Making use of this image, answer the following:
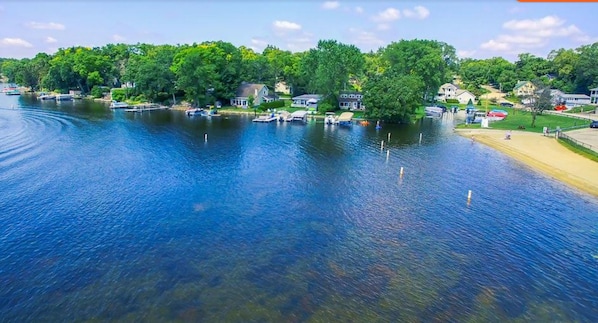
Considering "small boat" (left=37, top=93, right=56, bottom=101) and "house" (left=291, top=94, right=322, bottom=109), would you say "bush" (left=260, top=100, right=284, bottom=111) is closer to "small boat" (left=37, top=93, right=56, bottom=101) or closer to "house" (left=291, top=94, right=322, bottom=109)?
"house" (left=291, top=94, right=322, bottom=109)

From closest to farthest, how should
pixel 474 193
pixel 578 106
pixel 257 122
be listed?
pixel 474 193 < pixel 257 122 < pixel 578 106

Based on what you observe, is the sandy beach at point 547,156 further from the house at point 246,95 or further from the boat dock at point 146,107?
the boat dock at point 146,107

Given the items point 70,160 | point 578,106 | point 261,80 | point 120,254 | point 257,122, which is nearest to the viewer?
point 120,254

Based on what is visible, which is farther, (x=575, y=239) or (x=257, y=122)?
(x=257, y=122)

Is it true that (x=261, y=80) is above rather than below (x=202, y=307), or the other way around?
above

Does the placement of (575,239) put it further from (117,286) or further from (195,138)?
(195,138)

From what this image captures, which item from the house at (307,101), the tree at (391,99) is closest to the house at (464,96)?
the tree at (391,99)

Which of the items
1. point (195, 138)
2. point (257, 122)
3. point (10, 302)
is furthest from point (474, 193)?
point (257, 122)

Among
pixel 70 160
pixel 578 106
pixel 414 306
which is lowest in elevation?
pixel 414 306
